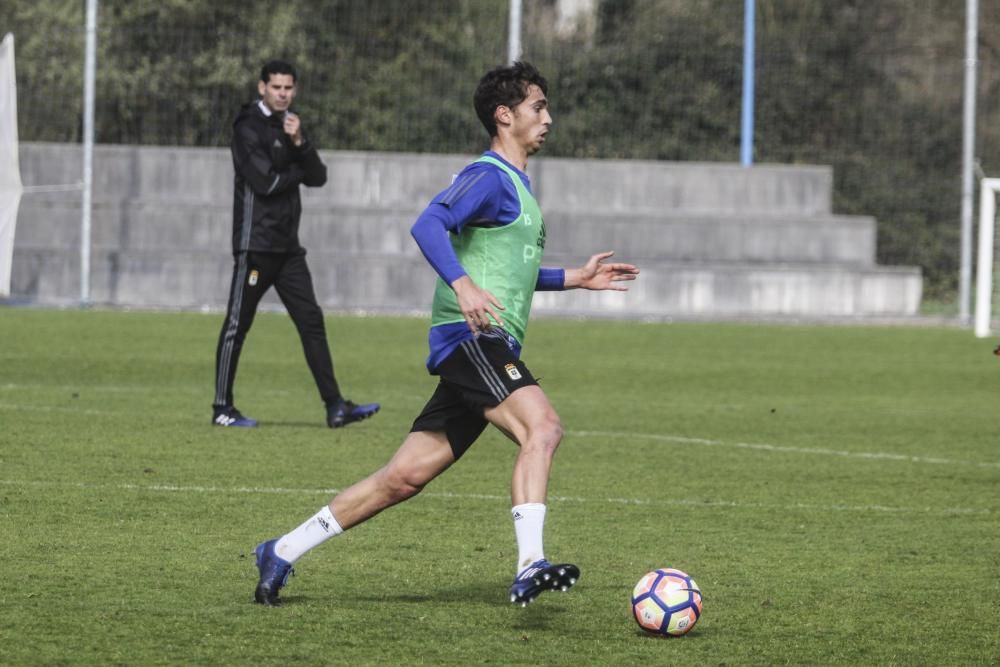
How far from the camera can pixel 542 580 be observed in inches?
215

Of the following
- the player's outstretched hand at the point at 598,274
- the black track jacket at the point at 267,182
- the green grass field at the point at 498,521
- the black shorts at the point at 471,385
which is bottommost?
the green grass field at the point at 498,521

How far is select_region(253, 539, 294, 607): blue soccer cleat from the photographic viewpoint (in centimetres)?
609

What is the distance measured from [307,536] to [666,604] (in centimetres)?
122

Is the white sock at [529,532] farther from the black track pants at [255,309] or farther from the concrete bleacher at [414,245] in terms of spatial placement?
the concrete bleacher at [414,245]

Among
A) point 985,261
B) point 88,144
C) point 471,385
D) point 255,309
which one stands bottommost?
point 471,385

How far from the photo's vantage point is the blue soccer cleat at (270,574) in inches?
240

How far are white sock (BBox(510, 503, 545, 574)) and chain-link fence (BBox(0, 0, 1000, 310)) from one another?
18.4 metres

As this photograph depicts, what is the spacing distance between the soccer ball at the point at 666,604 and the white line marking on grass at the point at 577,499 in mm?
3006

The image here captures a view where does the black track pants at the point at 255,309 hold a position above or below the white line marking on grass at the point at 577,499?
above

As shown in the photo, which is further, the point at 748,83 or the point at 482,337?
the point at 748,83

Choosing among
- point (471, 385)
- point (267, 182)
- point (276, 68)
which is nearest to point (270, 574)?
point (471, 385)

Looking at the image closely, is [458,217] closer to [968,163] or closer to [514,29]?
[514,29]

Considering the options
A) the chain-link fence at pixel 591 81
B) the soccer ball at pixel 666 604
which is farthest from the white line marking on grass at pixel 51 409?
the chain-link fence at pixel 591 81

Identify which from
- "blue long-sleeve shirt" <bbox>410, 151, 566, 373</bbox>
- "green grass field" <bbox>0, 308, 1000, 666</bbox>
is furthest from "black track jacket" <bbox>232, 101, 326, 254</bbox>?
"blue long-sleeve shirt" <bbox>410, 151, 566, 373</bbox>
